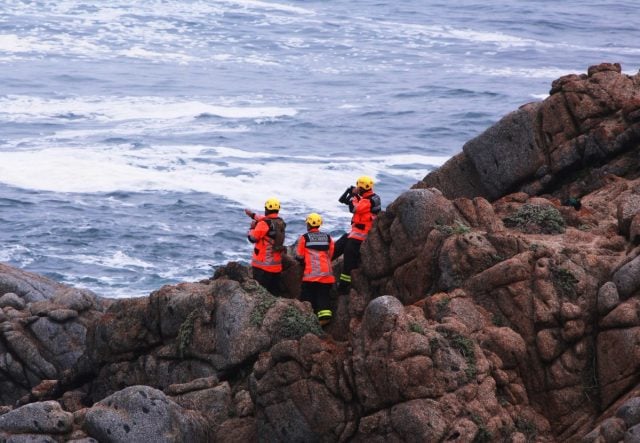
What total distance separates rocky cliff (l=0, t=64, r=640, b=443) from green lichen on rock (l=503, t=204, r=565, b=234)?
0.04 m

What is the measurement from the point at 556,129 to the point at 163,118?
41.5m

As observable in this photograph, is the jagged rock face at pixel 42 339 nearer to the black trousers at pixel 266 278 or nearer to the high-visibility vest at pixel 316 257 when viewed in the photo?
the black trousers at pixel 266 278

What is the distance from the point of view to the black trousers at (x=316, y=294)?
2572cm

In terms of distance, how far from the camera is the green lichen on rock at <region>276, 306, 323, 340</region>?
24.0 metres

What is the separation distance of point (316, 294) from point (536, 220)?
4.64 metres

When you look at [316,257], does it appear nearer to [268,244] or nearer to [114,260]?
[268,244]

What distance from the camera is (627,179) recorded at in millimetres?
27906

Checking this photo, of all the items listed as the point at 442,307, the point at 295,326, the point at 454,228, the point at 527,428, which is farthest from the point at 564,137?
the point at 527,428

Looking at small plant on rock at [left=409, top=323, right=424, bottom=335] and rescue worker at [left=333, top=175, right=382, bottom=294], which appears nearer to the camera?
small plant on rock at [left=409, top=323, right=424, bottom=335]

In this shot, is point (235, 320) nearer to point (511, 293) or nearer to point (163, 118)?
point (511, 293)

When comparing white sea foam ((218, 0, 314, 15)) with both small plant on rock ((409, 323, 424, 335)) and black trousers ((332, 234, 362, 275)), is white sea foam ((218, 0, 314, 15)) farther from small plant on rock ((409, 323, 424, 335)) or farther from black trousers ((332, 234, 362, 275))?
small plant on rock ((409, 323, 424, 335))

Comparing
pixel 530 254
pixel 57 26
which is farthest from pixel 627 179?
pixel 57 26

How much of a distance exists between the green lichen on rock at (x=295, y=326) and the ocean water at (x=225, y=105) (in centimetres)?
1757

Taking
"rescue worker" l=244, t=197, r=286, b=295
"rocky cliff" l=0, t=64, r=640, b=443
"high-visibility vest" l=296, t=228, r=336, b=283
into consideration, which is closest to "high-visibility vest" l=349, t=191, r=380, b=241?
"high-visibility vest" l=296, t=228, r=336, b=283
